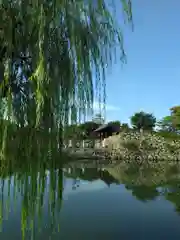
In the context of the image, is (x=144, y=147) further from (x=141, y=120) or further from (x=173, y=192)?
(x=141, y=120)

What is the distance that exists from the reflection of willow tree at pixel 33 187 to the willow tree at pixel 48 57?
0.24 metres

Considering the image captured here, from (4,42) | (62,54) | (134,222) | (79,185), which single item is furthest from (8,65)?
(79,185)

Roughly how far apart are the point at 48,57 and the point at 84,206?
25.0 ft

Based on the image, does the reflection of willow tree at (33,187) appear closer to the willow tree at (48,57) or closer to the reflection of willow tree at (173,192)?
the willow tree at (48,57)

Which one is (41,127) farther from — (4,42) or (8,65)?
(4,42)

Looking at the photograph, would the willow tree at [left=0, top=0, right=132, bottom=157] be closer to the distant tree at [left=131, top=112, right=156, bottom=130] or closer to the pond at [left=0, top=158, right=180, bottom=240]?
the pond at [left=0, top=158, right=180, bottom=240]

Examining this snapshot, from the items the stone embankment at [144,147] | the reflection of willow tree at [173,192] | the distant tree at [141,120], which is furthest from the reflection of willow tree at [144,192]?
the distant tree at [141,120]

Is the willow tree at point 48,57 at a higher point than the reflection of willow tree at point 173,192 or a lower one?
higher

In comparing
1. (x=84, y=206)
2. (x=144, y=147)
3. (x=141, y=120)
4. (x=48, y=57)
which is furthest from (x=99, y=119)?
(x=141, y=120)

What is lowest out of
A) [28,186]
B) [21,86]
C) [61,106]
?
[28,186]

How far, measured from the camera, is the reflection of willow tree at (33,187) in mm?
1771

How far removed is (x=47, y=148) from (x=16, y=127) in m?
0.24

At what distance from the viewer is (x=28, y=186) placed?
5.80ft

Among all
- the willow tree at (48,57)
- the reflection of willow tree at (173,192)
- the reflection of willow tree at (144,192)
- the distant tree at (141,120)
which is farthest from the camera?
the distant tree at (141,120)
